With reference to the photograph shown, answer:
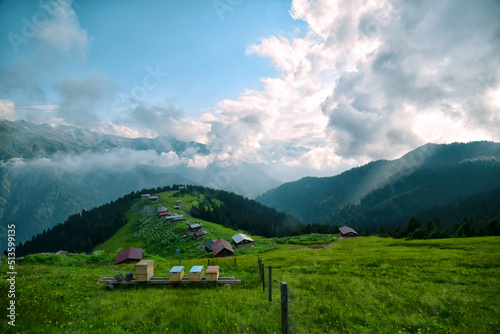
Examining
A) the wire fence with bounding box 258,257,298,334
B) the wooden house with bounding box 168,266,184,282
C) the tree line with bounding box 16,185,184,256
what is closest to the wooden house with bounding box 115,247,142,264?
the wooden house with bounding box 168,266,184,282

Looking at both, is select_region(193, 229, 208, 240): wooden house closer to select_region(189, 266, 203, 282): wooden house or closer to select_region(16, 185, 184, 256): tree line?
select_region(189, 266, 203, 282): wooden house

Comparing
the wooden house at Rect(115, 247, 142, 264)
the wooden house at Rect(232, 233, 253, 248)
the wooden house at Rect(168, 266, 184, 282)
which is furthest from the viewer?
the wooden house at Rect(232, 233, 253, 248)

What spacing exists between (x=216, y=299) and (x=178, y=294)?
3.32m

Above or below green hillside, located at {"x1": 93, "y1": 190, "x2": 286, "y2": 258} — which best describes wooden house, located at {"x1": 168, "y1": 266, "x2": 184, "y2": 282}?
above

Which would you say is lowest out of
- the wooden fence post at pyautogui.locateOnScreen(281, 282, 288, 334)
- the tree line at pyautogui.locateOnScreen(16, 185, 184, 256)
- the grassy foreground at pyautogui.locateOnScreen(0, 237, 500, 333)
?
the tree line at pyautogui.locateOnScreen(16, 185, 184, 256)

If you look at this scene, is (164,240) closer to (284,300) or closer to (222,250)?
(222,250)

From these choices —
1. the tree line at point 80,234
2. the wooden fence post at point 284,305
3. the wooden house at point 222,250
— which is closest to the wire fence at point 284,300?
the wooden fence post at point 284,305

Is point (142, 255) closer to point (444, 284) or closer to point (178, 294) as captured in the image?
point (178, 294)

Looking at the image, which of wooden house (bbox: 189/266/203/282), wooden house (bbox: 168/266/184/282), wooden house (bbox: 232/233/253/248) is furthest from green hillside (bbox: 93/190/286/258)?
wooden house (bbox: 168/266/184/282)

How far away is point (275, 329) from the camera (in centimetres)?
978

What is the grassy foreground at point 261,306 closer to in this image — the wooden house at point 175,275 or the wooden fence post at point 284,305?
the wooden house at point 175,275

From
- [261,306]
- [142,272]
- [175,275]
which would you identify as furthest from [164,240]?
[261,306]

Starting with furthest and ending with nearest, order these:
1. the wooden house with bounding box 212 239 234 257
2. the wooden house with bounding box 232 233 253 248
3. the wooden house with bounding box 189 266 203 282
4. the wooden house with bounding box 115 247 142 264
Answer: the wooden house with bounding box 232 233 253 248
the wooden house with bounding box 212 239 234 257
the wooden house with bounding box 115 247 142 264
the wooden house with bounding box 189 266 203 282

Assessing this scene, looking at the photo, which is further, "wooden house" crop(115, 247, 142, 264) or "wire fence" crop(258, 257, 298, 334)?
"wooden house" crop(115, 247, 142, 264)
